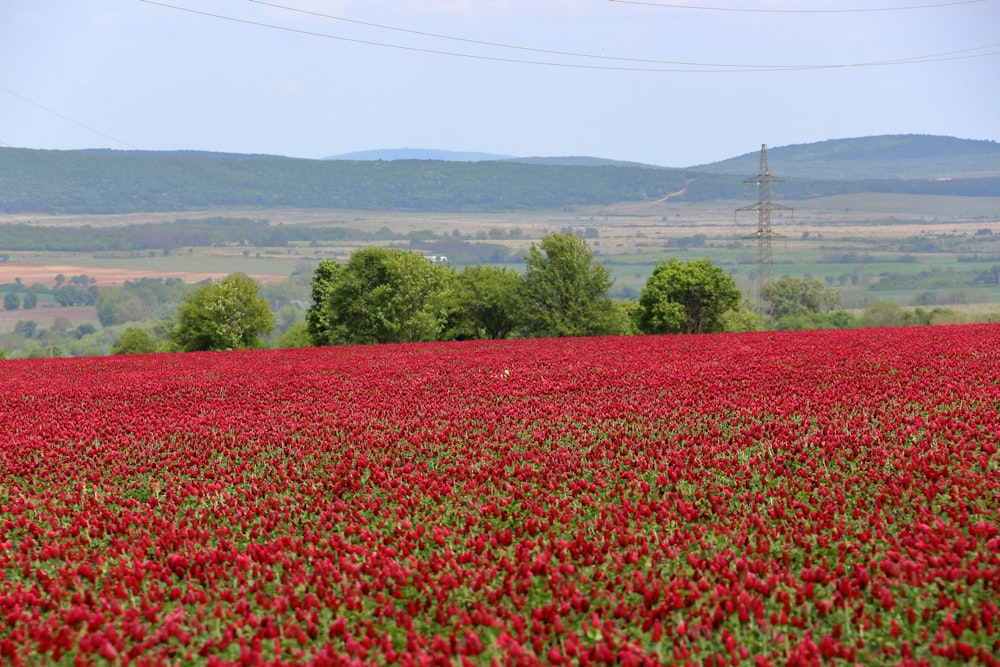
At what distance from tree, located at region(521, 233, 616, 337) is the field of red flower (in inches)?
2226

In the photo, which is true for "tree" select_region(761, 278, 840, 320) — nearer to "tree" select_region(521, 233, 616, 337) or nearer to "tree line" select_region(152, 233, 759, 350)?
"tree line" select_region(152, 233, 759, 350)

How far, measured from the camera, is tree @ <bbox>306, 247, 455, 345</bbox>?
6944cm

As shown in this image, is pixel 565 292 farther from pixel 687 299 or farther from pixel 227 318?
pixel 227 318

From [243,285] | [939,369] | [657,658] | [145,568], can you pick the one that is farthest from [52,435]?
[243,285]

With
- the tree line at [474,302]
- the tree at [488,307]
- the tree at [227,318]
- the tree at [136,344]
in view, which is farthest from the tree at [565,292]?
the tree at [136,344]

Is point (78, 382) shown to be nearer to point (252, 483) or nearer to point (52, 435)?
point (52, 435)

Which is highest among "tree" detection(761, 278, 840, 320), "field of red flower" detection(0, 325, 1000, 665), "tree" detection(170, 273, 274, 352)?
"field of red flower" detection(0, 325, 1000, 665)

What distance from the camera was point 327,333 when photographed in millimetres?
73062

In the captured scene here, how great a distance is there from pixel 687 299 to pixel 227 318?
37698mm

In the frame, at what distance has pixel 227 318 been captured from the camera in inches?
3201

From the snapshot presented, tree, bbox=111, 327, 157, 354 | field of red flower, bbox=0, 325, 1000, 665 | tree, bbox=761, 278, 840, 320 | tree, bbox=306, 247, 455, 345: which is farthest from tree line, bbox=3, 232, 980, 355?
tree, bbox=761, 278, 840, 320

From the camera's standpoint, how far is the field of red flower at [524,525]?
7934 mm

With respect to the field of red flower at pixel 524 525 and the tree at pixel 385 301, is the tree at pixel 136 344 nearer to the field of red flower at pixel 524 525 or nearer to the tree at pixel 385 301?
the tree at pixel 385 301

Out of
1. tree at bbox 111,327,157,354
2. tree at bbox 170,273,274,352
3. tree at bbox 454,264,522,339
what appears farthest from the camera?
tree at bbox 111,327,157,354
